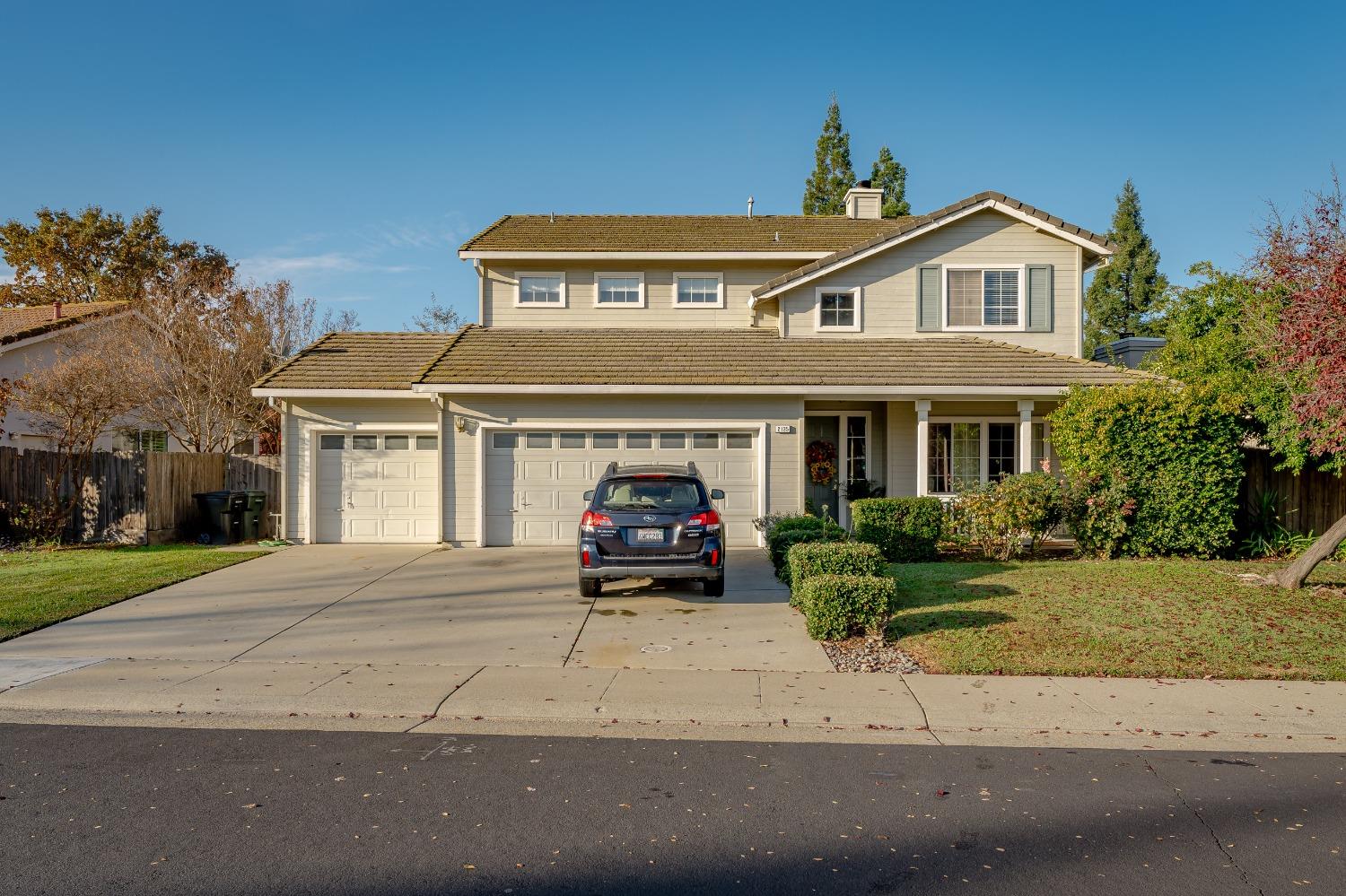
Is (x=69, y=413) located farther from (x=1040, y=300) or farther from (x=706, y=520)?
(x=1040, y=300)

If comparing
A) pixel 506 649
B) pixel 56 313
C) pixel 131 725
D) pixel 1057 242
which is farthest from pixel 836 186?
pixel 131 725

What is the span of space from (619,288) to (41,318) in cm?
1781

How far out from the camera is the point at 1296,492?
47.0 ft

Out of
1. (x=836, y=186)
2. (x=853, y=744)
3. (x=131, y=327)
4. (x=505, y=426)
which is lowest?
(x=853, y=744)

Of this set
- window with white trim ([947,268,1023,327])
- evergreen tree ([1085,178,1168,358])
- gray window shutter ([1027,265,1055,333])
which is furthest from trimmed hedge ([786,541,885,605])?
evergreen tree ([1085,178,1168,358])

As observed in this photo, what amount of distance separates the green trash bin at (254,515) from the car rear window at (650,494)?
31.5 feet

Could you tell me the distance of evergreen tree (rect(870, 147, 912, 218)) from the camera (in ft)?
118

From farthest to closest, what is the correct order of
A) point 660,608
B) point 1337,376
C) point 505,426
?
point 505,426 → point 660,608 → point 1337,376

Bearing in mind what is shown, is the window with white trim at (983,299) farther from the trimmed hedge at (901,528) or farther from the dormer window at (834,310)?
the trimmed hedge at (901,528)

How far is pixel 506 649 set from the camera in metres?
8.31

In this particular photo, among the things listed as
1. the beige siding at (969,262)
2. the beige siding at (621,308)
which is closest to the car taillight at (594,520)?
the beige siding at (969,262)

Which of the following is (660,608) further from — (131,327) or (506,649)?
(131,327)

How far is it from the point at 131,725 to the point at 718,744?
4287 mm

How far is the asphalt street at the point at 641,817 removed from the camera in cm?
384
